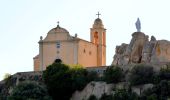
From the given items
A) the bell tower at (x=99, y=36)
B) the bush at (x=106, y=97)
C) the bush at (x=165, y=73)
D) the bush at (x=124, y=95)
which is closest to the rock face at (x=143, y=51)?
the bush at (x=165, y=73)

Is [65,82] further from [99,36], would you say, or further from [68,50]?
[99,36]

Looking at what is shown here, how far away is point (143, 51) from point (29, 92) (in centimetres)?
896

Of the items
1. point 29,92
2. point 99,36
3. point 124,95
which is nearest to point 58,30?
point 99,36

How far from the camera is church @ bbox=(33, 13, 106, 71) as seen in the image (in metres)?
66.9

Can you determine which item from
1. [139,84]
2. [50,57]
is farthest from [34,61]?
[139,84]

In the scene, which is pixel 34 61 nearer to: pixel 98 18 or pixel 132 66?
pixel 98 18

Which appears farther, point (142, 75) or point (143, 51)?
point (143, 51)

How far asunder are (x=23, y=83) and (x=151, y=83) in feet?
31.4

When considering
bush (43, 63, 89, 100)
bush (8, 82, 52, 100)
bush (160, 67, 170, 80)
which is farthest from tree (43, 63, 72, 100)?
bush (160, 67, 170, 80)

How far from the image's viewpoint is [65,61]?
67.1 meters

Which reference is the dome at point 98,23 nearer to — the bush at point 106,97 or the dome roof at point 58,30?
the dome roof at point 58,30

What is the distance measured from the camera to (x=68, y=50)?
67.2 meters

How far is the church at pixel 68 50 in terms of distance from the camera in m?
66.9

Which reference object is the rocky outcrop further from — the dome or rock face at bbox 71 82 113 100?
the dome
